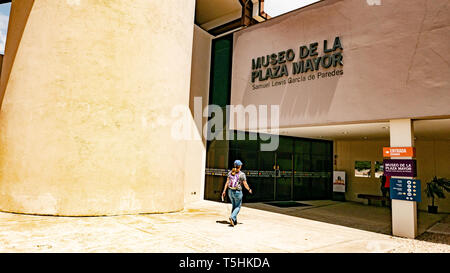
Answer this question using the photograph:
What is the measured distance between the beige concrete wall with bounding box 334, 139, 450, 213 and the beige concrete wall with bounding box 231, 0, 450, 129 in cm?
752

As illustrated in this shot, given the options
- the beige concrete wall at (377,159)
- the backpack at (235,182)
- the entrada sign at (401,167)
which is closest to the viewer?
the entrada sign at (401,167)

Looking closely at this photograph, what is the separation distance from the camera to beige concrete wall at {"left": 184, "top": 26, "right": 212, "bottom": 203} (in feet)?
47.2

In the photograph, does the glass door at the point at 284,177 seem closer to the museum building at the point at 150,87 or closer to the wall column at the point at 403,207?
the museum building at the point at 150,87

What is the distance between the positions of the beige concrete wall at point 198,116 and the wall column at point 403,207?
874 cm

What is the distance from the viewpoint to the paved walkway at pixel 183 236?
6253 mm

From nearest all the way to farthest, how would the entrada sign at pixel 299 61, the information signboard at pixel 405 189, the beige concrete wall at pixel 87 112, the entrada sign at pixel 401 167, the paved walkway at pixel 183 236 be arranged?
1. the paved walkway at pixel 183 236
2. the information signboard at pixel 405 189
3. the entrada sign at pixel 401 167
4. the beige concrete wall at pixel 87 112
5. the entrada sign at pixel 299 61

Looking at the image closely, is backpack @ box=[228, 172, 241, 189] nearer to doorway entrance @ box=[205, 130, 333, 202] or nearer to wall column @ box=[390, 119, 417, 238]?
wall column @ box=[390, 119, 417, 238]

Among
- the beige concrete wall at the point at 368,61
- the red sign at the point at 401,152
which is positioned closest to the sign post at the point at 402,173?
the red sign at the point at 401,152

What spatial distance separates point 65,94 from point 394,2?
10.9 meters

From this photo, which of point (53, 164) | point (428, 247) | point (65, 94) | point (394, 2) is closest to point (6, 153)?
point (53, 164)

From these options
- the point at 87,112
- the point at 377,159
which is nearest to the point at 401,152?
the point at 377,159

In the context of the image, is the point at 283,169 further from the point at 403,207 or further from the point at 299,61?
the point at 403,207

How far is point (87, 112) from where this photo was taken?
9.49 metres
